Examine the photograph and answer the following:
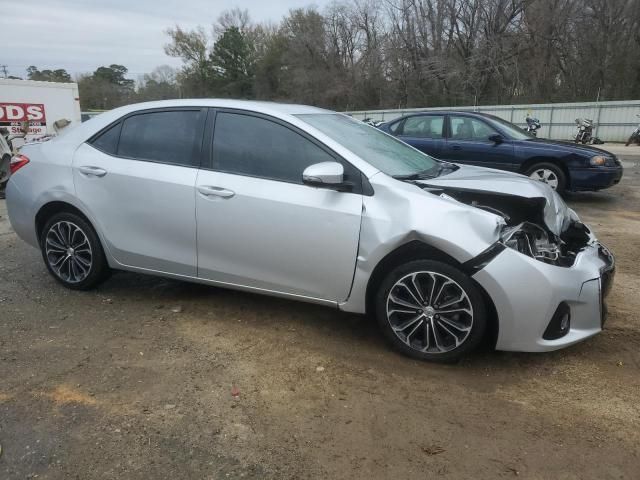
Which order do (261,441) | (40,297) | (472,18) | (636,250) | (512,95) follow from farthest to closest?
(472,18)
(512,95)
(636,250)
(40,297)
(261,441)

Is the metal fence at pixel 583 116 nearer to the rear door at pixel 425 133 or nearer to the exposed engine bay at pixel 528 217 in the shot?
the rear door at pixel 425 133

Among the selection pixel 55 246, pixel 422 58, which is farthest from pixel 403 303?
pixel 422 58

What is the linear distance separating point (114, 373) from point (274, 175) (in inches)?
64.7

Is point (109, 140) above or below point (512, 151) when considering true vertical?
above

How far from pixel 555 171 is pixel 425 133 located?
93.0 inches

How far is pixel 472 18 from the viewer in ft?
134

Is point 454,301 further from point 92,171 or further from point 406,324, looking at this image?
point 92,171

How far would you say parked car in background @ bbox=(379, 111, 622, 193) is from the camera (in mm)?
8367

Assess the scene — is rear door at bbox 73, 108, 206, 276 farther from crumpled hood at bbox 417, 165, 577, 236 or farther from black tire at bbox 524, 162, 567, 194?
black tire at bbox 524, 162, 567, 194

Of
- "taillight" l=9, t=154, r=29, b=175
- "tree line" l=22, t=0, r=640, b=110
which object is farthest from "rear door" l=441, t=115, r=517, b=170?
"tree line" l=22, t=0, r=640, b=110

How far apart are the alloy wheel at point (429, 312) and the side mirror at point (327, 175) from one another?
0.73 m

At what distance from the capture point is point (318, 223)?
333 cm

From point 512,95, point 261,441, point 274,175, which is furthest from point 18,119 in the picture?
point 512,95

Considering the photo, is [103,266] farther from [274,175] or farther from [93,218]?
[274,175]
